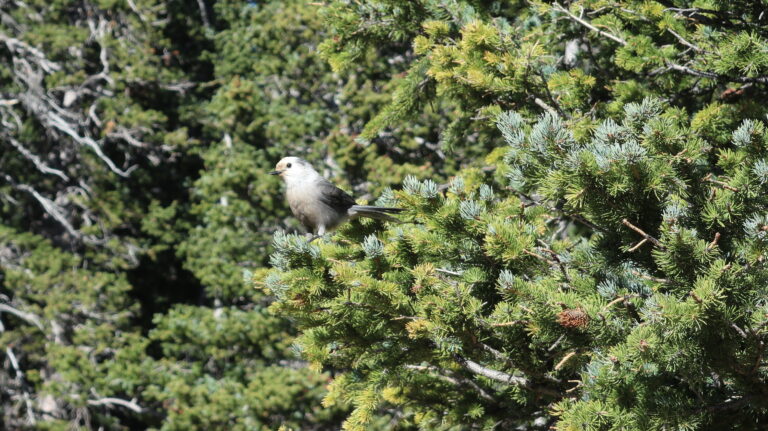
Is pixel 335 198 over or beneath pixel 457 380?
over

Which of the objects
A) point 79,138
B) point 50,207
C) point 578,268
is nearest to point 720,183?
point 578,268

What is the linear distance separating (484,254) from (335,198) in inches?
68.3

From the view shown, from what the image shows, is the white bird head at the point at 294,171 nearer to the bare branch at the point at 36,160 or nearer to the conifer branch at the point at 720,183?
the conifer branch at the point at 720,183

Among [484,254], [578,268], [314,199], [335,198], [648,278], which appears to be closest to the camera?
[648,278]

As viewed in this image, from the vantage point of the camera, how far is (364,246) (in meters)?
2.87

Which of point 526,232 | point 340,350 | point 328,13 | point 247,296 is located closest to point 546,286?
point 526,232

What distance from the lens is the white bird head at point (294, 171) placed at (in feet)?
15.4

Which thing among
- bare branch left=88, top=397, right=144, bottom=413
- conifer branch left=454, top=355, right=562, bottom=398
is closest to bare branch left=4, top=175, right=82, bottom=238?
bare branch left=88, top=397, right=144, bottom=413

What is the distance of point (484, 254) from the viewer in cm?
267

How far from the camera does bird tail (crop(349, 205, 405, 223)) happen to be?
3413 mm

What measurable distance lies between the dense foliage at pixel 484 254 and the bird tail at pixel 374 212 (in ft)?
0.20

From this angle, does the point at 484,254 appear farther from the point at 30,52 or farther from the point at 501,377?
the point at 30,52

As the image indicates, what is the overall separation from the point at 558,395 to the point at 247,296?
744cm

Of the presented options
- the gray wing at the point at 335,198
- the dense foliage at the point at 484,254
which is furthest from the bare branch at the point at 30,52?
the gray wing at the point at 335,198
